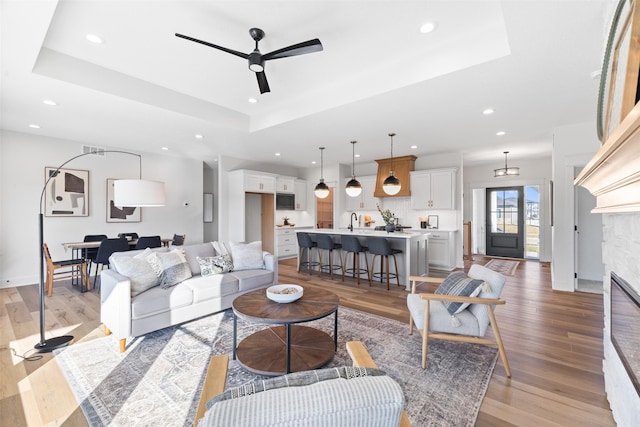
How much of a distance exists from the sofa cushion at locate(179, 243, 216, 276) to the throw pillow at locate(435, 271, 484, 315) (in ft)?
9.70

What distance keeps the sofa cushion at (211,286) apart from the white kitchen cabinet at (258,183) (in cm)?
374

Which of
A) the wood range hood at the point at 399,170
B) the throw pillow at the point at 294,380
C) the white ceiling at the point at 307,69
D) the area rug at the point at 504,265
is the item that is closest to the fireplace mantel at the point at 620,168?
the throw pillow at the point at 294,380

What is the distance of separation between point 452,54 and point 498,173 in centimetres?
556

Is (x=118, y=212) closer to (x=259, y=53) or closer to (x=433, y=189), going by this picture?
(x=259, y=53)

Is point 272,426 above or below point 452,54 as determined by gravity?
below

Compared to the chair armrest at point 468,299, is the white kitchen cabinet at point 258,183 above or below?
above

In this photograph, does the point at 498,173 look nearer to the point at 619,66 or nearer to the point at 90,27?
the point at 619,66

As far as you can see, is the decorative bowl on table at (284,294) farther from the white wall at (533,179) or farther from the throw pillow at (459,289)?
the white wall at (533,179)

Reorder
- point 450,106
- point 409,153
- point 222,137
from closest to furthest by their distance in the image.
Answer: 1. point 450,106
2. point 222,137
3. point 409,153

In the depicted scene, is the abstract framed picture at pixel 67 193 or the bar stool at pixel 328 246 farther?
the bar stool at pixel 328 246

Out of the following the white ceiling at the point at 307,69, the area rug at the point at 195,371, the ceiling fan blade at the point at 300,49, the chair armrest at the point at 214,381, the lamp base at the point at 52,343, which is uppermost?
the white ceiling at the point at 307,69

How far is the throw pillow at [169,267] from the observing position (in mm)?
3266

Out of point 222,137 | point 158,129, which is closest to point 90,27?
point 158,129

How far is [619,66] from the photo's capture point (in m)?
1.38
